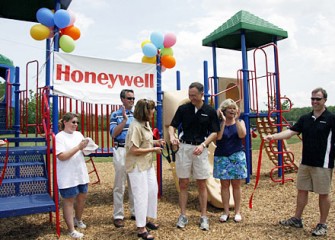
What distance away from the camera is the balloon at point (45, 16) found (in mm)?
4898

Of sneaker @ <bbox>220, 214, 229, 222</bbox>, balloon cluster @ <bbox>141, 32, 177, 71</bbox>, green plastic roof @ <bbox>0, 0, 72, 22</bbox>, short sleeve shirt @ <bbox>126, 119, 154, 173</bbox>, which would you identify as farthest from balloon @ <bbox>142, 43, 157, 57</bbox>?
sneaker @ <bbox>220, 214, 229, 222</bbox>

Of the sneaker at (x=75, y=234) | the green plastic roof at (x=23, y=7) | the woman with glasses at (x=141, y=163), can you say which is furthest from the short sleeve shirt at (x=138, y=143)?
the green plastic roof at (x=23, y=7)

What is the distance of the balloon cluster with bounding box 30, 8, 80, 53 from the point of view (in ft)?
16.1

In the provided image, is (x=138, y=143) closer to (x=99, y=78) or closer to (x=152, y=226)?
(x=152, y=226)

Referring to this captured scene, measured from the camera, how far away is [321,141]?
347 cm

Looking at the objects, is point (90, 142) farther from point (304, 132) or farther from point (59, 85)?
point (304, 132)

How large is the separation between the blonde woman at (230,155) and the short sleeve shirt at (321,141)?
2.52 ft

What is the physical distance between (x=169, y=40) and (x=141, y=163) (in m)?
3.24

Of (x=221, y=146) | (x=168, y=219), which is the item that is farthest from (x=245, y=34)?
(x=168, y=219)

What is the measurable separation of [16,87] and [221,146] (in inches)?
170

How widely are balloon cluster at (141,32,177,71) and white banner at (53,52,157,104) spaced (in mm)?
343

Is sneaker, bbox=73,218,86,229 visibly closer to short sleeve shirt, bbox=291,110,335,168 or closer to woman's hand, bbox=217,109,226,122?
woman's hand, bbox=217,109,226,122

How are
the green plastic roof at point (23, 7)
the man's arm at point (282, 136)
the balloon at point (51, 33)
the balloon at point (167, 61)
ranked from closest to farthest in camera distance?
the man's arm at point (282, 136)
the balloon at point (51, 33)
the green plastic roof at point (23, 7)
the balloon at point (167, 61)

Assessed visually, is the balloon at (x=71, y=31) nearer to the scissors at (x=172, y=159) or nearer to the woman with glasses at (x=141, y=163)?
the scissors at (x=172, y=159)
